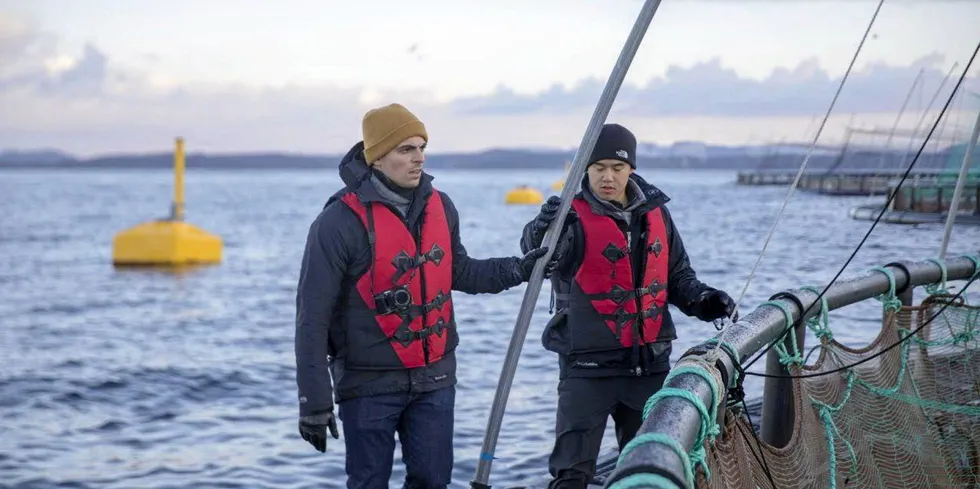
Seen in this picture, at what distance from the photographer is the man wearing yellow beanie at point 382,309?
4.64 metres

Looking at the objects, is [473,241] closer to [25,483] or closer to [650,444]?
[25,483]

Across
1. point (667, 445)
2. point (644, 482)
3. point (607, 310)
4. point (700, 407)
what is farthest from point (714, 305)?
point (644, 482)

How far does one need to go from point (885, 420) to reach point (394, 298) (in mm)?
2133

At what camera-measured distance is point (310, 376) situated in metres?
4.55

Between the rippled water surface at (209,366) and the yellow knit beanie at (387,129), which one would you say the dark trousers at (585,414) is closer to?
the yellow knit beanie at (387,129)

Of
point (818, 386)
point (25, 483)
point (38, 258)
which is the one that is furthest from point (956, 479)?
point (38, 258)

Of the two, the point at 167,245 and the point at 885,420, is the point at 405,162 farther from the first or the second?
the point at 167,245

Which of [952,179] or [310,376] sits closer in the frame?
[310,376]

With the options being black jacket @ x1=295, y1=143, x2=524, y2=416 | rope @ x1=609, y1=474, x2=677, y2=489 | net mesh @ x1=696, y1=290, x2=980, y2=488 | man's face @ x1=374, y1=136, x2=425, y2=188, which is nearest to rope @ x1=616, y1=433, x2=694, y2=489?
rope @ x1=609, y1=474, x2=677, y2=489

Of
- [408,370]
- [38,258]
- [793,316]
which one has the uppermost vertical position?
[793,316]

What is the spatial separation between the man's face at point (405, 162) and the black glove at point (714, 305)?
4.82 feet

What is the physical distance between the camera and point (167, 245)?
32500mm

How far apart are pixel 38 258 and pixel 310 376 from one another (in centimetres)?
4311

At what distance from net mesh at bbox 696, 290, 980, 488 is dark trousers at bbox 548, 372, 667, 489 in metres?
1.03
